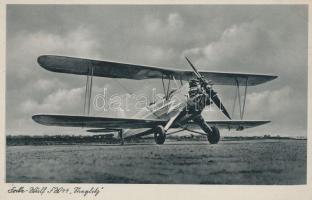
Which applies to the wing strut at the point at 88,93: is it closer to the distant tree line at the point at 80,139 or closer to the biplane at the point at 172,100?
the biplane at the point at 172,100

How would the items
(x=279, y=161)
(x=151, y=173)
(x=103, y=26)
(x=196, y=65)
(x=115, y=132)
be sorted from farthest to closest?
1. (x=115, y=132)
2. (x=196, y=65)
3. (x=103, y=26)
4. (x=279, y=161)
5. (x=151, y=173)

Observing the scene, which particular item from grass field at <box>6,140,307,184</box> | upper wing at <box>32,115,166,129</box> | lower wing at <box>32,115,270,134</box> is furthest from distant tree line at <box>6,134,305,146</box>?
upper wing at <box>32,115,166,129</box>

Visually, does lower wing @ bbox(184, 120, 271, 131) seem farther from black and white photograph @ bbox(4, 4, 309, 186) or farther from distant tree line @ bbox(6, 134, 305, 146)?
distant tree line @ bbox(6, 134, 305, 146)

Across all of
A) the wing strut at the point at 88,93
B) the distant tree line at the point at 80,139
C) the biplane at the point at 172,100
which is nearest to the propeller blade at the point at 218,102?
the biplane at the point at 172,100

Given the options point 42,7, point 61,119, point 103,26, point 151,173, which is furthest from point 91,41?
point 151,173

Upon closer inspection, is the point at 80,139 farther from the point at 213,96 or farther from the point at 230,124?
the point at 230,124
